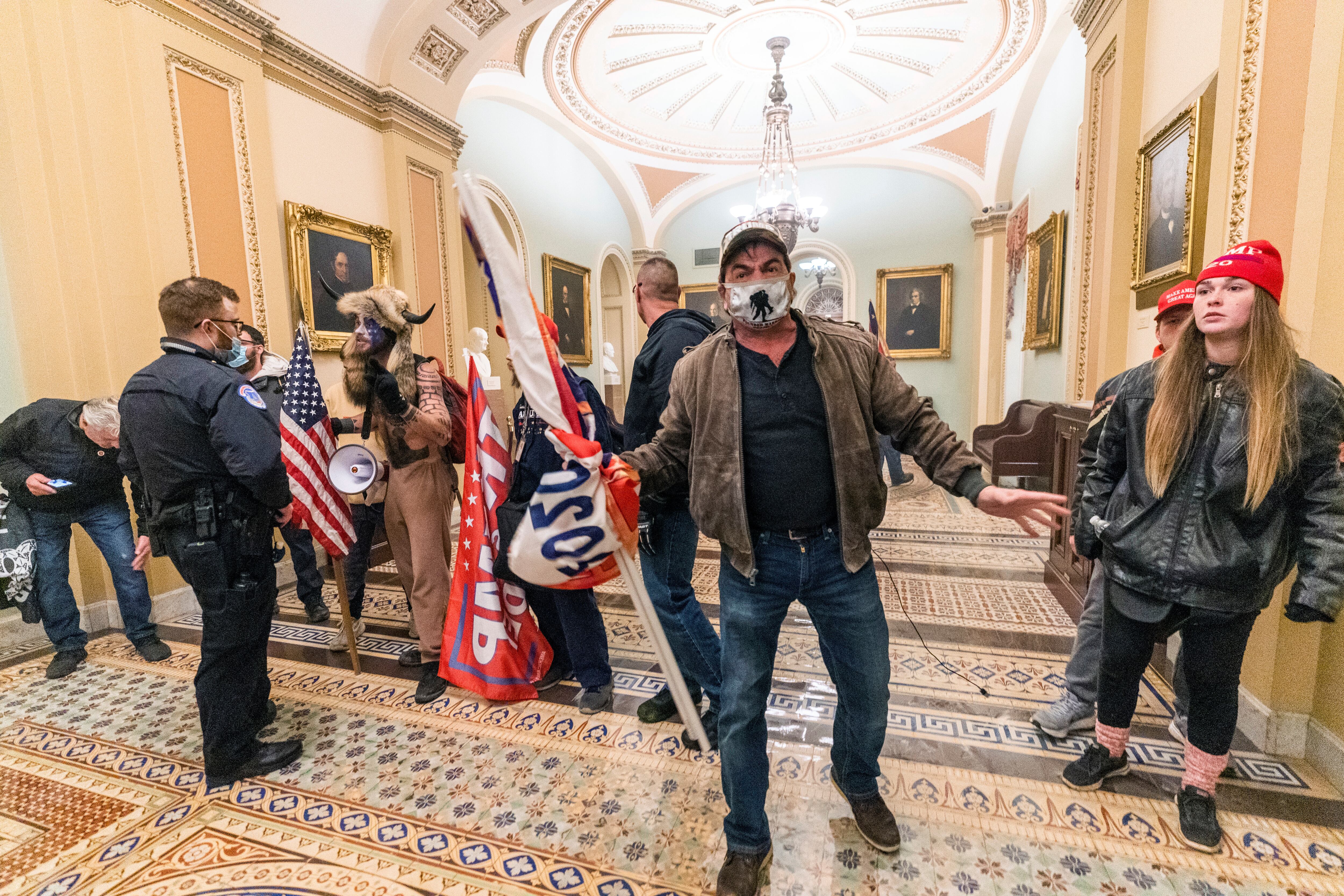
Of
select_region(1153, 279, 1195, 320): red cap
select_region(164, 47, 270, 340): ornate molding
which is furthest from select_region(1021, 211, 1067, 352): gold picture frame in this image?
select_region(164, 47, 270, 340): ornate molding

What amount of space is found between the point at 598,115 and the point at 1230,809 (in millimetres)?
9279

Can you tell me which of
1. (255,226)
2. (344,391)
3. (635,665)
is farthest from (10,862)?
(255,226)

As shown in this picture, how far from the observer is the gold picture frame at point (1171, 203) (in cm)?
266

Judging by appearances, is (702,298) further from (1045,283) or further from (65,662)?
(65,662)

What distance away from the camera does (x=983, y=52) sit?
6945 mm

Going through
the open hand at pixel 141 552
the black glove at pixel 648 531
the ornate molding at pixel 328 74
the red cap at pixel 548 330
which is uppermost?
the ornate molding at pixel 328 74

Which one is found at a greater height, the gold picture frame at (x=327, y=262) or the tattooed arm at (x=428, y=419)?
the gold picture frame at (x=327, y=262)

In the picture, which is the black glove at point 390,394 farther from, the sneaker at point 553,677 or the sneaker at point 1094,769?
the sneaker at point 1094,769

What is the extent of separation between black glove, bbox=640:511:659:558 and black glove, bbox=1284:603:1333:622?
5.94ft

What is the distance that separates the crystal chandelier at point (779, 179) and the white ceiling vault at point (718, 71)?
0.28 meters

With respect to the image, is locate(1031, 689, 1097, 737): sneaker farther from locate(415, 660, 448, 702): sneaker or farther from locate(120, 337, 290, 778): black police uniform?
locate(120, 337, 290, 778): black police uniform

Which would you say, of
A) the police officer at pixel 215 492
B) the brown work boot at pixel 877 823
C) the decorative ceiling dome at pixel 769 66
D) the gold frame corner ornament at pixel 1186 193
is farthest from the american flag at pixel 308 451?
the decorative ceiling dome at pixel 769 66

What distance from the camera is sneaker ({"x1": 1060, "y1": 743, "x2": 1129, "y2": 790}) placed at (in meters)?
2.00

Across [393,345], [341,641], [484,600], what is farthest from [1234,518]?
[341,641]
